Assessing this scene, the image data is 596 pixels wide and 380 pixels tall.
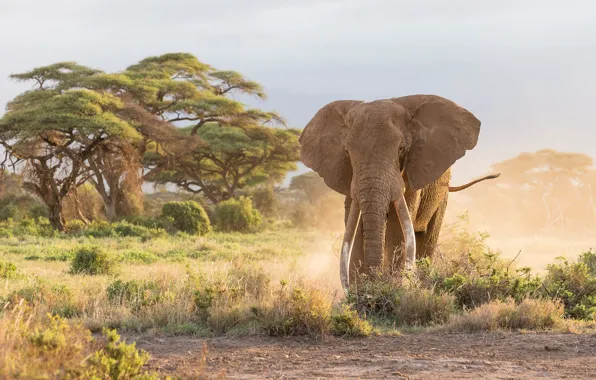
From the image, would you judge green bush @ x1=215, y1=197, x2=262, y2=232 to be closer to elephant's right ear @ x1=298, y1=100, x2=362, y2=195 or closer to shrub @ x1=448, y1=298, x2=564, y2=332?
elephant's right ear @ x1=298, y1=100, x2=362, y2=195

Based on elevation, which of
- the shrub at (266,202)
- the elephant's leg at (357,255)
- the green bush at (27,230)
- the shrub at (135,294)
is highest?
the shrub at (266,202)

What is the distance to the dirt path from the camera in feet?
19.3

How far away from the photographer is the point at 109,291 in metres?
9.41

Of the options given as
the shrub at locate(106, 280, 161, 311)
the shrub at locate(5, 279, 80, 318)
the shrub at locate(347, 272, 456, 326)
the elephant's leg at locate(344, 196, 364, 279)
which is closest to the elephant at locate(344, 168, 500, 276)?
the elephant's leg at locate(344, 196, 364, 279)

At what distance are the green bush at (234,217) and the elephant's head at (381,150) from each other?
2009 cm

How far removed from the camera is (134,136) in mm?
27641

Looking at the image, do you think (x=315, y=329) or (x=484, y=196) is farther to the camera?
(x=484, y=196)

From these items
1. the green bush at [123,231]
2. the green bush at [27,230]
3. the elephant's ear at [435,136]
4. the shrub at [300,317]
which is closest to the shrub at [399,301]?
the shrub at [300,317]

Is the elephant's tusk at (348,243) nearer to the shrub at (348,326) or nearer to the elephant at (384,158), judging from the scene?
the elephant at (384,158)

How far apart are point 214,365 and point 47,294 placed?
3636 millimetres

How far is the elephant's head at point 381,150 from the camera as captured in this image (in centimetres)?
859

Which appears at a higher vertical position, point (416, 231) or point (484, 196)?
point (484, 196)

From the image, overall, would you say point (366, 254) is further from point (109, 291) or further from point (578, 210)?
point (578, 210)

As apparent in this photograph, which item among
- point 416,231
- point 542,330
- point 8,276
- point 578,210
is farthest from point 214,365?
point 578,210
